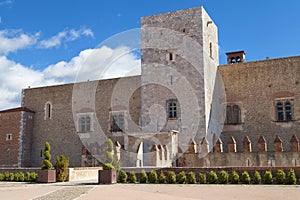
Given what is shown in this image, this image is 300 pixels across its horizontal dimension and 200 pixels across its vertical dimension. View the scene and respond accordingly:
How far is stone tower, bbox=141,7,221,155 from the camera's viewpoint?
76.6 ft

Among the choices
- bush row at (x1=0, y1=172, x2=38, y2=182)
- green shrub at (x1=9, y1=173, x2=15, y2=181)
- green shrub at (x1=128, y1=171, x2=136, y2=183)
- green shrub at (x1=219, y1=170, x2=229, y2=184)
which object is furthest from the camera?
green shrub at (x1=9, y1=173, x2=15, y2=181)

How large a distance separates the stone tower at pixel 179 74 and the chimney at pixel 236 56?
12.6 ft

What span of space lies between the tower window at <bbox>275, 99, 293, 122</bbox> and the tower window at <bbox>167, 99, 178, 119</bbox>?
22.3 feet

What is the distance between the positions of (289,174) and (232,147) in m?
6.09

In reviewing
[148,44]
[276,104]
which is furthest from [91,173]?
[276,104]

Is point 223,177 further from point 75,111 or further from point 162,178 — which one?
point 75,111

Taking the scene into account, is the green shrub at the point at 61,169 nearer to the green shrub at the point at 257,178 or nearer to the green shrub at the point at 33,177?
the green shrub at the point at 33,177

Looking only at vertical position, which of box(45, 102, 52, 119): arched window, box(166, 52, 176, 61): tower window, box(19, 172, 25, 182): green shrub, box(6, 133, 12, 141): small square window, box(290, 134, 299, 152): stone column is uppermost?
box(166, 52, 176, 61): tower window

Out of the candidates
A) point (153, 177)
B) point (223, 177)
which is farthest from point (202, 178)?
point (153, 177)

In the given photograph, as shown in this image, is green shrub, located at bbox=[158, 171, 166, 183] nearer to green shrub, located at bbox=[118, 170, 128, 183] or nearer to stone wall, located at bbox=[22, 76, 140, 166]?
green shrub, located at bbox=[118, 170, 128, 183]

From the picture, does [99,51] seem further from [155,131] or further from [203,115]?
[203,115]

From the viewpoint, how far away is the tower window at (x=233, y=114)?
2500 cm

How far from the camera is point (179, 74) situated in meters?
24.3

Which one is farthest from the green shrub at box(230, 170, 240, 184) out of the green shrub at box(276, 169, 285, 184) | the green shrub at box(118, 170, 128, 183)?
Answer: the green shrub at box(118, 170, 128, 183)
